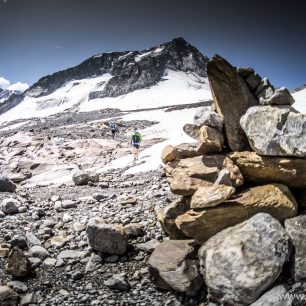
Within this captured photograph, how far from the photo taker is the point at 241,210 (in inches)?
309

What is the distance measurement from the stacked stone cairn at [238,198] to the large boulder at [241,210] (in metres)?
0.02

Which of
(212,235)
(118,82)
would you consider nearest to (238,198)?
(212,235)

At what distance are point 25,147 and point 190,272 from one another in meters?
30.3

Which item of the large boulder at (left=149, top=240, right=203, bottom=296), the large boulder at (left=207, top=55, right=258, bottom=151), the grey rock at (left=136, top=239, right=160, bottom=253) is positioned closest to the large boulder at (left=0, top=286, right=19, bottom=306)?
the large boulder at (left=149, top=240, right=203, bottom=296)

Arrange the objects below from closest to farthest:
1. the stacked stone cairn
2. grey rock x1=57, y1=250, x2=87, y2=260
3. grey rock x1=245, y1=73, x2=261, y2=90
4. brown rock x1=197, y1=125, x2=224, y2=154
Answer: the stacked stone cairn
brown rock x1=197, y1=125, x2=224, y2=154
grey rock x1=245, y1=73, x2=261, y2=90
grey rock x1=57, y1=250, x2=87, y2=260

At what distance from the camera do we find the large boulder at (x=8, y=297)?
696cm

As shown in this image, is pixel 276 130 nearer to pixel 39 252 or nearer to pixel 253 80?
pixel 253 80

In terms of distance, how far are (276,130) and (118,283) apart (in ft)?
18.1

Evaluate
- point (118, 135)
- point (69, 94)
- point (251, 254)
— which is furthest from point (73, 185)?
point (69, 94)

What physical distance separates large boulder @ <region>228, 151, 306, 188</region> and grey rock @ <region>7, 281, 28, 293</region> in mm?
6388

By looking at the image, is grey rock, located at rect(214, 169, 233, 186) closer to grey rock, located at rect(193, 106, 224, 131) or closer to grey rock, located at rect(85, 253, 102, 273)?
grey rock, located at rect(193, 106, 224, 131)

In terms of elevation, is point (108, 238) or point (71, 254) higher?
point (108, 238)

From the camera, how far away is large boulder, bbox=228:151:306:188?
803 centimetres

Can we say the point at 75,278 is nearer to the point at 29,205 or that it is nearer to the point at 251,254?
the point at 251,254
